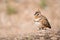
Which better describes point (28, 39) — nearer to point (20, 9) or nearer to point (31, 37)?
point (31, 37)

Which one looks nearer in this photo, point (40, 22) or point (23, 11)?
point (40, 22)

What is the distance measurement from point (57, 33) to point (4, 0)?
10068mm

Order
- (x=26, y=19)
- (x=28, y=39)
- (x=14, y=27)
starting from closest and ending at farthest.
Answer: (x=28, y=39), (x=14, y=27), (x=26, y=19)

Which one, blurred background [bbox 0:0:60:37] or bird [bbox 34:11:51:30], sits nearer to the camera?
bird [bbox 34:11:51:30]

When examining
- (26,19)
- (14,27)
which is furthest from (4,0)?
(14,27)

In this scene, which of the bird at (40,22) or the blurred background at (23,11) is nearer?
the bird at (40,22)

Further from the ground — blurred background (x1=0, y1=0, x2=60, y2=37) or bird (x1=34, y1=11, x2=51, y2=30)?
blurred background (x1=0, y1=0, x2=60, y2=37)

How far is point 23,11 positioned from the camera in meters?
22.2

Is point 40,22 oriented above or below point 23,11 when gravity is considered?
below

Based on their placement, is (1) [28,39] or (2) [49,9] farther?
(2) [49,9]

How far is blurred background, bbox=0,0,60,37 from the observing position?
1925 cm

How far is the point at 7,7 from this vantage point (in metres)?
22.2

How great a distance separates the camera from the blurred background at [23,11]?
1925cm

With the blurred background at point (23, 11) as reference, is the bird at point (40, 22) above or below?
below
